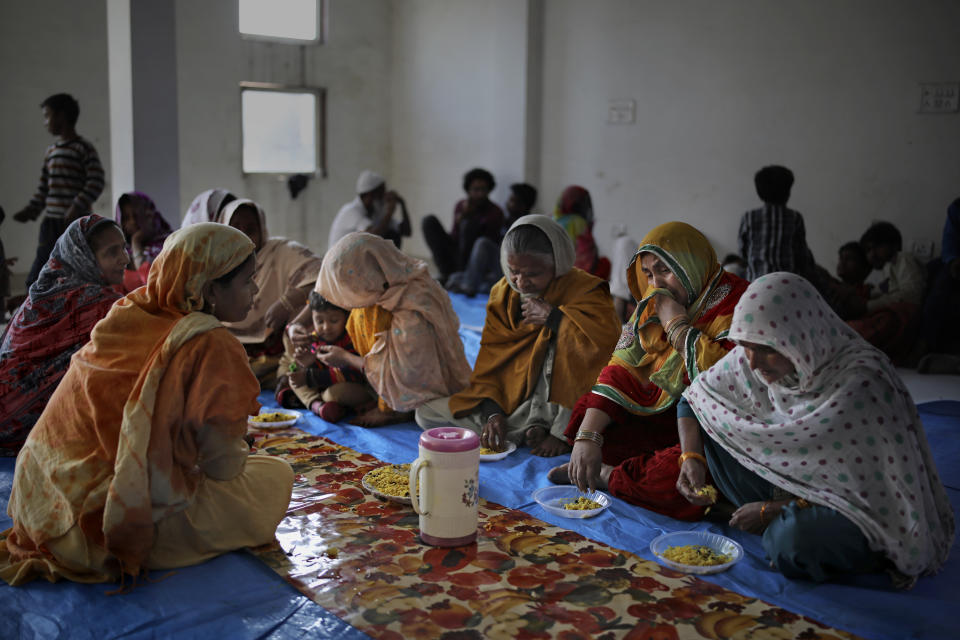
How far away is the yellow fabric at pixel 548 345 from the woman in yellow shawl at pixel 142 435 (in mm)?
1487

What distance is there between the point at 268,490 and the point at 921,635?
67.2 inches

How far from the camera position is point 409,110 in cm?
1013

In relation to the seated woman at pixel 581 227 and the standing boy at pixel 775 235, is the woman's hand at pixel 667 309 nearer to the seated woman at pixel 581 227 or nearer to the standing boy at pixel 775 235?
the standing boy at pixel 775 235

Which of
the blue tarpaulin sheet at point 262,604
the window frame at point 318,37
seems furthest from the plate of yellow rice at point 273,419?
the window frame at point 318,37

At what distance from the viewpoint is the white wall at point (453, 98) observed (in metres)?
8.64

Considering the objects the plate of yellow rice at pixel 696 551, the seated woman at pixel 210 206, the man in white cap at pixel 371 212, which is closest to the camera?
the plate of yellow rice at pixel 696 551

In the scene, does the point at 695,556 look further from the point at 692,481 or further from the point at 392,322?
the point at 392,322

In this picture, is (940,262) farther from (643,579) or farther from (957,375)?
(643,579)

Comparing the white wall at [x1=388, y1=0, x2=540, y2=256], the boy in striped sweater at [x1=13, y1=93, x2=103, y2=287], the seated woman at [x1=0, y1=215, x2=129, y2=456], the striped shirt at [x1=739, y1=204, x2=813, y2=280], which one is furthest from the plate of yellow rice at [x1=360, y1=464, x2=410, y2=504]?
the white wall at [x1=388, y1=0, x2=540, y2=256]

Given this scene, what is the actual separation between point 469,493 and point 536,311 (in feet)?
4.17

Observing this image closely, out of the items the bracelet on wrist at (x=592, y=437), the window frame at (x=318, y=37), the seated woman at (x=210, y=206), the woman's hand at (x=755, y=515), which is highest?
A: the window frame at (x=318, y=37)

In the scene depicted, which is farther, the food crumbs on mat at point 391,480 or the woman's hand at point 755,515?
the food crumbs on mat at point 391,480

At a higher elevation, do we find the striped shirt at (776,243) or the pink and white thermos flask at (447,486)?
the striped shirt at (776,243)

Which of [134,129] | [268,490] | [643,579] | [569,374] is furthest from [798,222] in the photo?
[134,129]
